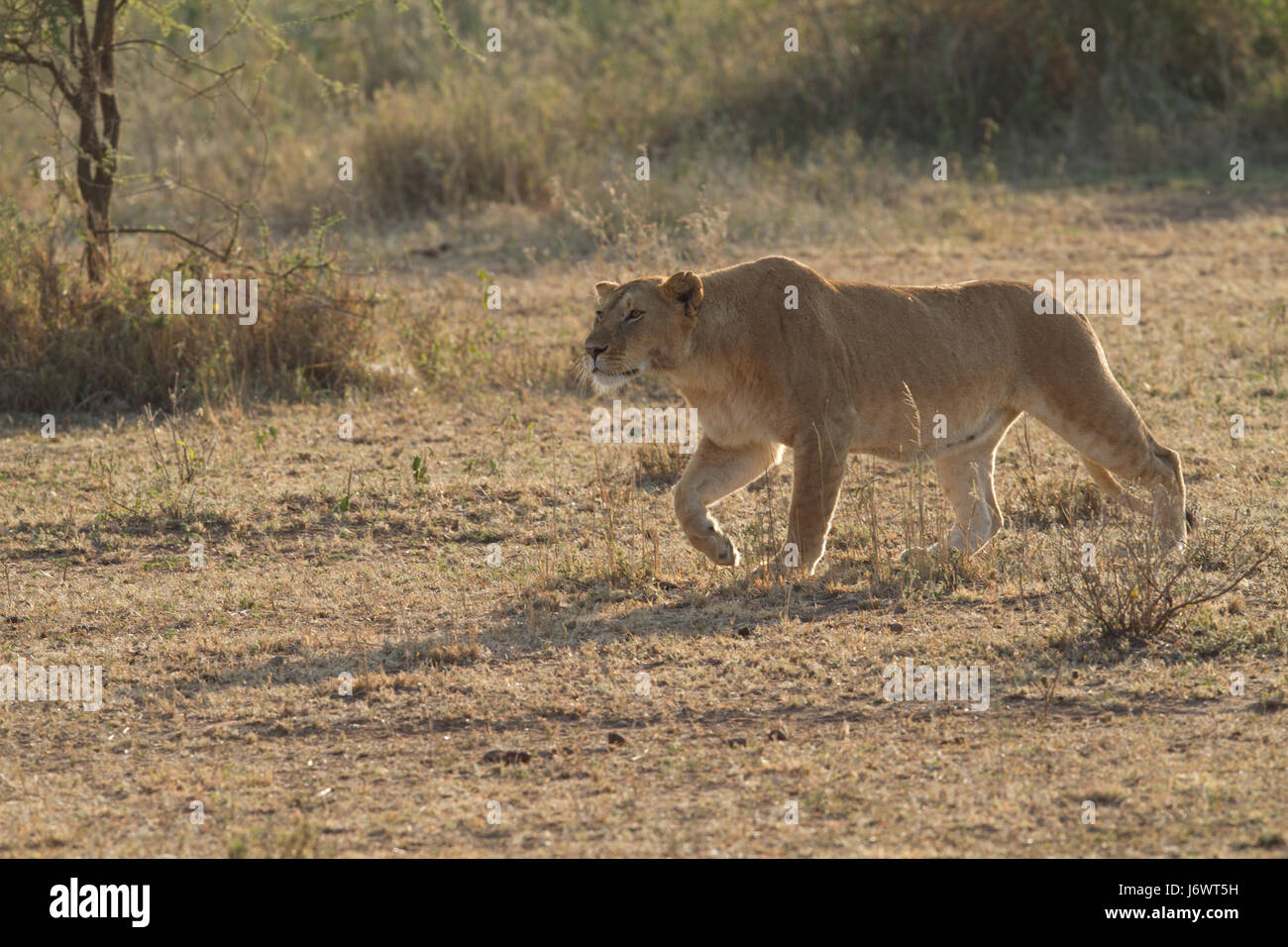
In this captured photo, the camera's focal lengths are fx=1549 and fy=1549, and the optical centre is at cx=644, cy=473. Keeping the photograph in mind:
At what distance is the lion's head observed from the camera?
6578 millimetres

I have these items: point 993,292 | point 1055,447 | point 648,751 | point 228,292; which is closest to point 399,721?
point 648,751

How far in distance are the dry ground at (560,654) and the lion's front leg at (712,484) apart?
0.62ft

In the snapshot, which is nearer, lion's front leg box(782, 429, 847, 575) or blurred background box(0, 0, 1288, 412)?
lion's front leg box(782, 429, 847, 575)

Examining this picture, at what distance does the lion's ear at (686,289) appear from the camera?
6.54 metres

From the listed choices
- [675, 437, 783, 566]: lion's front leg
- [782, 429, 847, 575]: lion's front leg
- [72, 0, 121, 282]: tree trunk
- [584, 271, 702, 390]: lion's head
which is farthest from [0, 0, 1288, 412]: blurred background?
[782, 429, 847, 575]: lion's front leg

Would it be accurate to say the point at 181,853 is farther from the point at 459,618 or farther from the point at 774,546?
the point at 774,546

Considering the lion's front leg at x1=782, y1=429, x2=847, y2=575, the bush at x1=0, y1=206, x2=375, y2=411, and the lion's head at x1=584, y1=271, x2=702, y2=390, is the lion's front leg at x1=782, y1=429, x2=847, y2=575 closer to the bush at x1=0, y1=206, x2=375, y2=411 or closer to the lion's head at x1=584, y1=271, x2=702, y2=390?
the lion's head at x1=584, y1=271, x2=702, y2=390

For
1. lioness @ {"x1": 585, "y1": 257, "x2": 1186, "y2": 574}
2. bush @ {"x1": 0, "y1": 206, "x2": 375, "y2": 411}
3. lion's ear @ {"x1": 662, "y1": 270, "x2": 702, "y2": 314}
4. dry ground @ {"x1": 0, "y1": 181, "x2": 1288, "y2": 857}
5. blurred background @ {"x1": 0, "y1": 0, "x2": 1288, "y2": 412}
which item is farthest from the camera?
blurred background @ {"x1": 0, "y1": 0, "x2": 1288, "y2": 412}

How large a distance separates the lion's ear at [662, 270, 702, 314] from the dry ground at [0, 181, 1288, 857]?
1.25 metres

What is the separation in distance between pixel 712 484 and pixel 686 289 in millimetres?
922

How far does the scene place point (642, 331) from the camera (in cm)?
659

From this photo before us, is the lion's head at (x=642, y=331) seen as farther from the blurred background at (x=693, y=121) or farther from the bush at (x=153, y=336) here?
the blurred background at (x=693, y=121)

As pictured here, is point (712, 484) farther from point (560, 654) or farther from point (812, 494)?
point (560, 654)

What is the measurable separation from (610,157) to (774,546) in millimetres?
9935
